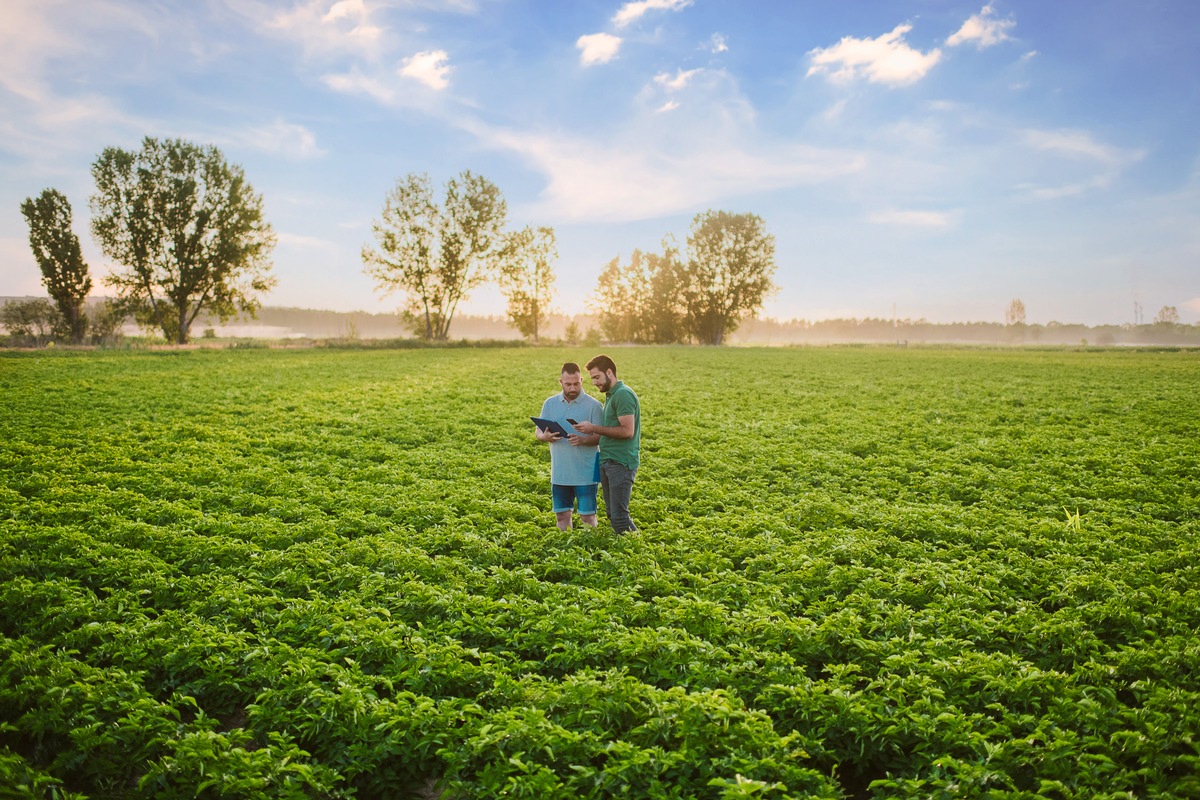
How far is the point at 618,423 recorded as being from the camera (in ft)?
32.7

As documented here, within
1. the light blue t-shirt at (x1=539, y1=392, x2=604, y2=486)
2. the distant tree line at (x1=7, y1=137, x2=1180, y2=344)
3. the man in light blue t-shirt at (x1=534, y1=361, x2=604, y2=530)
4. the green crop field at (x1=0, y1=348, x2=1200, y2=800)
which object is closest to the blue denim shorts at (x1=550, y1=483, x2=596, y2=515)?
the man in light blue t-shirt at (x1=534, y1=361, x2=604, y2=530)

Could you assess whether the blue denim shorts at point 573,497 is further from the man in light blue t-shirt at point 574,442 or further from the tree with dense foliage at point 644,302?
the tree with dense foliage at point 644,302

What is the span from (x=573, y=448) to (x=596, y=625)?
10.6 ft

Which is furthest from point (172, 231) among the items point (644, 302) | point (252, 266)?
point (644, 302)

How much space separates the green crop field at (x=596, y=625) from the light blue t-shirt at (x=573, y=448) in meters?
1.19

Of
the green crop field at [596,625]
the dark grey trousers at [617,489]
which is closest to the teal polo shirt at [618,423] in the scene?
the dark grey trousers at [617,489]

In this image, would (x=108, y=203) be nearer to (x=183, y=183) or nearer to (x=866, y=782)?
(x=183, y=183)

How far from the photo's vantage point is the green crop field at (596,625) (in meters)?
5.50

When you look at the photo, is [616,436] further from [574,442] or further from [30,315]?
[30,315]

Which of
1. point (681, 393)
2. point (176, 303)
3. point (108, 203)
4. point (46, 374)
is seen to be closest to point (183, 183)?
Result: point (108, 203)

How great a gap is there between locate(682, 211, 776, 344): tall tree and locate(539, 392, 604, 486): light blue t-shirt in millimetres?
99973

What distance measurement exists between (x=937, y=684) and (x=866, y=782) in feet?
4.61

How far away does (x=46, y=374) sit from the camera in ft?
110

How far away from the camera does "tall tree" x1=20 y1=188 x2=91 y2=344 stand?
72.1 meters
